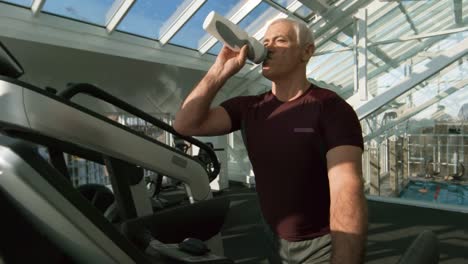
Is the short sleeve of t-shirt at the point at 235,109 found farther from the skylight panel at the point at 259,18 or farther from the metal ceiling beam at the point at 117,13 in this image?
the skylight panel at the point at 259,18

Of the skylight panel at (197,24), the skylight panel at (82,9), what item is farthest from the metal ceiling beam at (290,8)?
the skylight panel at (82,9)

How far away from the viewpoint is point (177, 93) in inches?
222

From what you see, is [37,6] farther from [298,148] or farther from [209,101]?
[298,148]

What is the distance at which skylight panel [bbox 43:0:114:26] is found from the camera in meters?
3.40

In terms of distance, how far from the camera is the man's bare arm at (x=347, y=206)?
2.20 feet

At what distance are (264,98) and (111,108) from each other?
14.0 ft

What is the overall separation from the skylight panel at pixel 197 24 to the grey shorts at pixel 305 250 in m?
3.77

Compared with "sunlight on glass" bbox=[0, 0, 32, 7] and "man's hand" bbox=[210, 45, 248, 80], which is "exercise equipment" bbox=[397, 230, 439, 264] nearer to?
"man's hand" bbox=[210, 45, 248, 80]

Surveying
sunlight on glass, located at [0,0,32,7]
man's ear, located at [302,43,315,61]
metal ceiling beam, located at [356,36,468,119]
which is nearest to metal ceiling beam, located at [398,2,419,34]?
metal ceiling beam, located at [356,36,468,119]

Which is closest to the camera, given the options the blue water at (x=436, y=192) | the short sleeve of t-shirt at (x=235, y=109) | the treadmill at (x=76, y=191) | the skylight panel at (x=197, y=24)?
the treadmill at (x=76, y=191)

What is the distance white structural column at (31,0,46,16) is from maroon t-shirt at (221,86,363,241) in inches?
123

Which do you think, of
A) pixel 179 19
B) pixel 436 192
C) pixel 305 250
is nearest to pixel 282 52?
pixel 305 250

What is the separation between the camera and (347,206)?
69 centimetres

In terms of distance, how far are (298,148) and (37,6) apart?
3.35 meters
